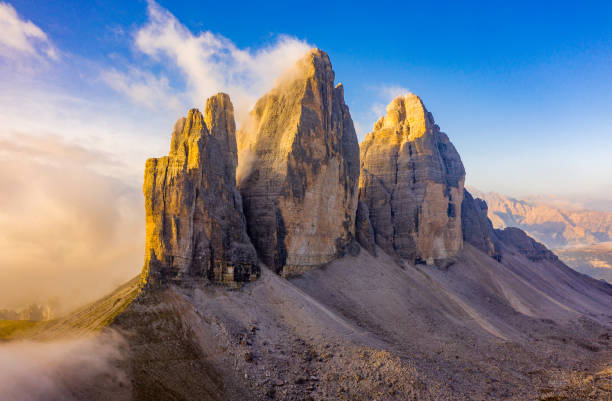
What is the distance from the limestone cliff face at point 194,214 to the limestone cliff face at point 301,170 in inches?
221

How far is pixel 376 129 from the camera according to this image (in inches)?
2781

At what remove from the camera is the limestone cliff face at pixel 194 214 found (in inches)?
1161

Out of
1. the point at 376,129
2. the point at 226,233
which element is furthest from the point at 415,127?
the point at 226,233

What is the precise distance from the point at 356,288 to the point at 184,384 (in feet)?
78.5

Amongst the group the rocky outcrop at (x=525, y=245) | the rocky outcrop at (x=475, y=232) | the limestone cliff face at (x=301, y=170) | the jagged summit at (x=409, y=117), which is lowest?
the rocky outcrop at (x=525, y=245)

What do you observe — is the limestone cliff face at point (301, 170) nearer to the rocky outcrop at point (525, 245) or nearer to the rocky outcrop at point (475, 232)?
the rocky outcrop at point (475, 232)

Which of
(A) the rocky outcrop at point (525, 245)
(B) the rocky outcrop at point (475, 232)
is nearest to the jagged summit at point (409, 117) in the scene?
(B) the rocky outcrop at point (475, 232)

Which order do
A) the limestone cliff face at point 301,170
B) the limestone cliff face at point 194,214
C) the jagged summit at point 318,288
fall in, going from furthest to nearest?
the limestone cliff face at point 301,170
the limestone cliff face at point 194,214
the jagged summit at point 318,288

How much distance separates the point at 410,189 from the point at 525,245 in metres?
50.5

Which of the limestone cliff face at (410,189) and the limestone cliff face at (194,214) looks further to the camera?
the limestone cliff face at (410,189)

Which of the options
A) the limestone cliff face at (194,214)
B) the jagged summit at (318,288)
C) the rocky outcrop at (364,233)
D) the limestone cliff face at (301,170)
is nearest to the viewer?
the jagged summit at (318,288)

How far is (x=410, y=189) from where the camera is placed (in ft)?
204

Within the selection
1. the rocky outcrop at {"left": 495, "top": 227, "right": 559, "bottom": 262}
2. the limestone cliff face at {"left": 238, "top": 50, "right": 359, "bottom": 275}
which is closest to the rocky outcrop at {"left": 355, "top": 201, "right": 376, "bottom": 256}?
the limestone cliff face at {"left": 238, "top": 50, "right": 359, "bottom": 275}

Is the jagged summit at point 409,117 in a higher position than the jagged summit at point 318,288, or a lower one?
higher
